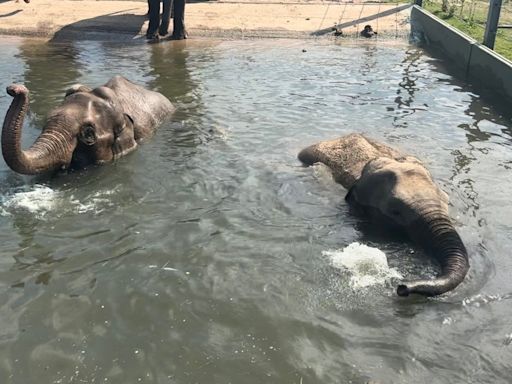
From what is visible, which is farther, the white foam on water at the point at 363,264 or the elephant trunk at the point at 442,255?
the white foam on water at the point at 363,264

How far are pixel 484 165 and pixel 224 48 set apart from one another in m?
13.4

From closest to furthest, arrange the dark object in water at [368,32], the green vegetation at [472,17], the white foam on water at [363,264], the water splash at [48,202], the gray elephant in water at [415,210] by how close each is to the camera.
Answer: the gray elephant in water at [415,210] → the white foam on water at [363,264] → the water splash at [48,202] → the green vegetation at [472,17] → the dark object in water at [368,32]

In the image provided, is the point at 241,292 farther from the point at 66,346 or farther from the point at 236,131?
the point at 236,131

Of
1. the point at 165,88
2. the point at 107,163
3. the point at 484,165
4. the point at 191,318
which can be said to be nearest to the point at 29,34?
the point at 165,88

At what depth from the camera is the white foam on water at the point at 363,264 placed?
672 centimetres

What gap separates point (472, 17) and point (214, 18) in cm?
1067

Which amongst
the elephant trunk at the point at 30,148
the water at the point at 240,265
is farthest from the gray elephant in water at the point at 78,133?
the water at the point at 240,265

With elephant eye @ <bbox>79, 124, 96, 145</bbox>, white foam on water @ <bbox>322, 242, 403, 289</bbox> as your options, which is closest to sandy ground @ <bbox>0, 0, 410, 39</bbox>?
elephant eye @ <bbox>79, 124, 96, 145</bbox>

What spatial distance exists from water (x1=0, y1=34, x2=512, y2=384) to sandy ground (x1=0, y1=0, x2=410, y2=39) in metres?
11.4

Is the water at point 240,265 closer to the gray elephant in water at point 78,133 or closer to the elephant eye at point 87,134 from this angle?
the gray elephant in water at point 78,133

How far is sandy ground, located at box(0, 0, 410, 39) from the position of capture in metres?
24.2

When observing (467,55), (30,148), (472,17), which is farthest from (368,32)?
(30,148)

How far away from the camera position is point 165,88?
16.2 metres

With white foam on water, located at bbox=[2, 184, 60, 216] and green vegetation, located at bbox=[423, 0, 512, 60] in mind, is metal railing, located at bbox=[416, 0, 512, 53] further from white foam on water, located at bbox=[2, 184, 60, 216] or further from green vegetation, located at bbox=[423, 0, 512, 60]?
white foam on water, located at bbox=[2, 184, 60, 216]
